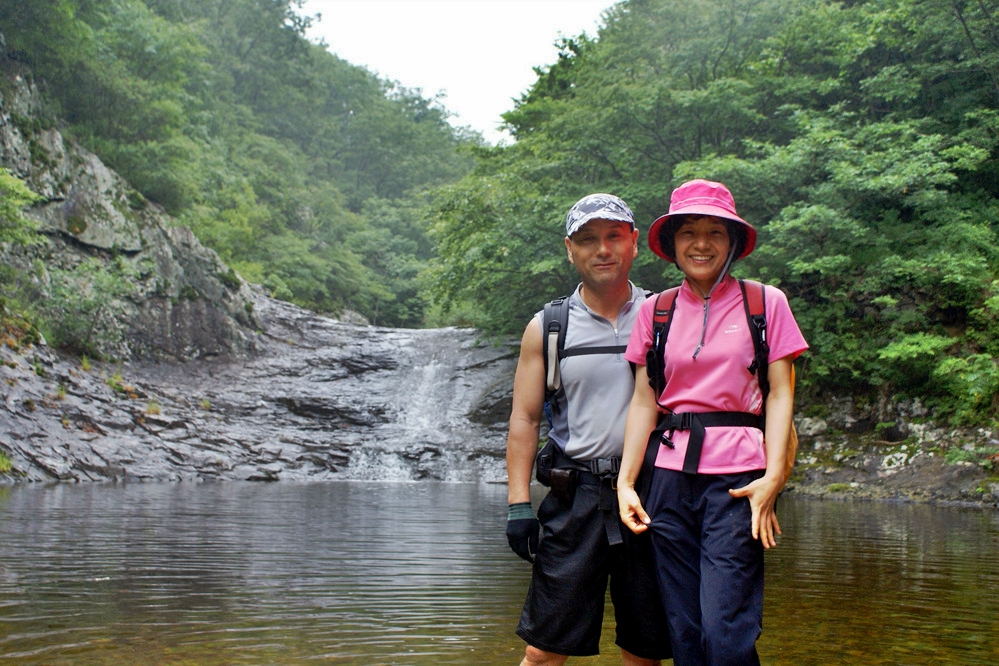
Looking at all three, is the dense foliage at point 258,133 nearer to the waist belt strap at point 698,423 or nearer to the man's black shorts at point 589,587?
the man's black shorts at point 589,587

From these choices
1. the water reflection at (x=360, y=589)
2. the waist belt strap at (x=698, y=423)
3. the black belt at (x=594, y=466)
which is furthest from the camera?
the water reflection at (x=360, y=589)

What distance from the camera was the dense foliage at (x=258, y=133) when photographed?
20875 mm

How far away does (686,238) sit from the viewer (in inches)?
101

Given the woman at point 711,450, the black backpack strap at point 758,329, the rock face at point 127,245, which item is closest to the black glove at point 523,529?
the woman at point 711,450

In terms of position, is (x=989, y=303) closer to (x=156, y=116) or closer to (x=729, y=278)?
(x=729, y=278)

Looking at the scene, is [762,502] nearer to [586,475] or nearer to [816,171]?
[586,475]

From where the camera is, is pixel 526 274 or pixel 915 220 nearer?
pixel 915 220

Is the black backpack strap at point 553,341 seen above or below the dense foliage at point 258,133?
below

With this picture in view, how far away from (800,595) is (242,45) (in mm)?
51256

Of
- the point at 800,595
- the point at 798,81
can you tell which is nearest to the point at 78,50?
the point at 798,81

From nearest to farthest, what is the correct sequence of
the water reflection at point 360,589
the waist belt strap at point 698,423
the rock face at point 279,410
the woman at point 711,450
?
the woman at point 711,450 < the waist belt strap at point 698,423 < the water reflection at point 360,589 < the rock face at point 279,410

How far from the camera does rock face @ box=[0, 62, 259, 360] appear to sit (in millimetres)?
18188

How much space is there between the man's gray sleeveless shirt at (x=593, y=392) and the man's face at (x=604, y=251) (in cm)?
11

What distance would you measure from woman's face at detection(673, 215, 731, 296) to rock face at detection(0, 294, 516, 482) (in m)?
11.9
